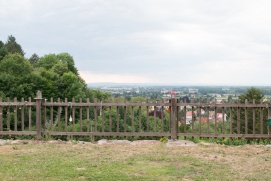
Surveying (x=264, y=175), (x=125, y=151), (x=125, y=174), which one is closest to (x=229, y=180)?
(x=264, y=175)

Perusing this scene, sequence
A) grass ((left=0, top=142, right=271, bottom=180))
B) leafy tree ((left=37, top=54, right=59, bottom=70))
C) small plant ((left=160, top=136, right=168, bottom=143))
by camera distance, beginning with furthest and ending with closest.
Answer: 1. leafy tree ((left=37, top=54, right=59, bottom=70))
2. small plant ((left=160, top=136, right=168, bottom=143))
3. grass ((left=0, top=142, right=271, bottom=180))

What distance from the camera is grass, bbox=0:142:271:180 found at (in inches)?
207

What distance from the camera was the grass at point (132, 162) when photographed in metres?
5.27

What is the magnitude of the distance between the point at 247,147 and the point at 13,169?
5.36m

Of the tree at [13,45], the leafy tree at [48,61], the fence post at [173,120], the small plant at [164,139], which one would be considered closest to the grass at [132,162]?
the small plant at [164,139]

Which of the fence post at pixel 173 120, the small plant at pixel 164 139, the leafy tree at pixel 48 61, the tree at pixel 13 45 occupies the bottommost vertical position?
the small plant at pixel 164 139

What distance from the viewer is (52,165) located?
5.94 meters

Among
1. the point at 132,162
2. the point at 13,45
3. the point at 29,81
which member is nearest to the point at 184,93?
the point at 29,81

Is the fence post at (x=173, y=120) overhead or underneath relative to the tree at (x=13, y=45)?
underneath

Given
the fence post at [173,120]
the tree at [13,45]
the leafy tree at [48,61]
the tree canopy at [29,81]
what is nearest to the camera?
the fence post at [173,120]

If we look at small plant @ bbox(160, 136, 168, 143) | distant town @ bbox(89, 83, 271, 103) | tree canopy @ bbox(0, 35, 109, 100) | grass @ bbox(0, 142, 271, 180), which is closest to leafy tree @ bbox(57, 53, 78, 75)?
tree canopy @ bbox(0, 35, 109, 100)

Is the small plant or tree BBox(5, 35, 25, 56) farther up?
tree BBox(5, 35, 25, 56)

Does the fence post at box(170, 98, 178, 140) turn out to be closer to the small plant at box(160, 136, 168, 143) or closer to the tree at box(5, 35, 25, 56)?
the small plant at box(160, 136, 168, 143)

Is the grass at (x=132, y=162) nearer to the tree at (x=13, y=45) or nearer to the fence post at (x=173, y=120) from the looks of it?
the fence post at (x=173, y=120)
